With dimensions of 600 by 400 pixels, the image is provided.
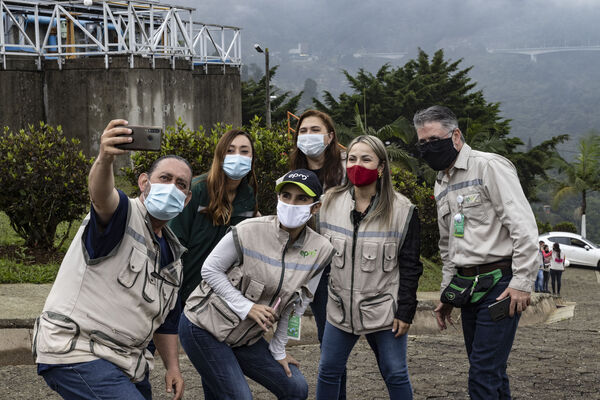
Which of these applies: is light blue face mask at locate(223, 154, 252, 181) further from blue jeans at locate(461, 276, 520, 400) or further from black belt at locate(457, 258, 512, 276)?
blue jeans at locate(461, 276, 520, 400)

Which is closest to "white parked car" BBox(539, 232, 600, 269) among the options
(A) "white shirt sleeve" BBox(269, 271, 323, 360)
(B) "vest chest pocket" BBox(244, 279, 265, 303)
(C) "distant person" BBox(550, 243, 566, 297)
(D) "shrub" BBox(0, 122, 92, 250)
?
(C) "distant person" BBox(550, 243, 566, 297)

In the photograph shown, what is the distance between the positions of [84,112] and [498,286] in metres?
20.2

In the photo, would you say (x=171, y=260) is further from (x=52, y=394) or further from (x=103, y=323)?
(x=52, y=394)

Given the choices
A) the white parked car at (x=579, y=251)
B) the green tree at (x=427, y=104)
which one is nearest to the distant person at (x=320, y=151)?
the white parked car at (x=579, y=251)

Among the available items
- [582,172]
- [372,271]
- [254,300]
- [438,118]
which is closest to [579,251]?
[582,172]

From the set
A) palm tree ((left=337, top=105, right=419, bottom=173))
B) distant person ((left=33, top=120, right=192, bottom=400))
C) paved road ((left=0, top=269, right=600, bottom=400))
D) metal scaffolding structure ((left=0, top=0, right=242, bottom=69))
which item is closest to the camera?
distant person ((left=33, top=120, right=192, bottom=400))

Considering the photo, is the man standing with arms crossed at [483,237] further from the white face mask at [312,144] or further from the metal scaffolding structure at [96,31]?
the metal scaffolding structure at [96,31]

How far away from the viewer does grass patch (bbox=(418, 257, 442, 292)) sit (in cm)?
1414

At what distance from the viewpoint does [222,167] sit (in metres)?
4.76

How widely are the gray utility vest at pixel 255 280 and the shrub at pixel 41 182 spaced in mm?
6713

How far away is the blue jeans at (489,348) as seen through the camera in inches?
162

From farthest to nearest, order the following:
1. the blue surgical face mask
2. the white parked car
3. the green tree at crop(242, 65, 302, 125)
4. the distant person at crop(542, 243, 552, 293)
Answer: the green tree at crop(242, 65, 302, 125), the white parked car, the distant person at crop(542, 243, 552, 293), the blue surgical face mask

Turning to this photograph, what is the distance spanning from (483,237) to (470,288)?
301 millimetres

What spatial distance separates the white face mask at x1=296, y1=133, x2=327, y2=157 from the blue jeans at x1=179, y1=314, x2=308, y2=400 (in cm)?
173
